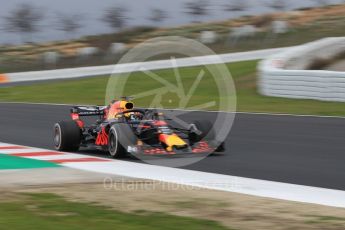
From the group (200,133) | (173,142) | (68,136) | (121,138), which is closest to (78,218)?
(121,138)

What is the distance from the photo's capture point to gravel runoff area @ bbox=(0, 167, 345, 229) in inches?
238

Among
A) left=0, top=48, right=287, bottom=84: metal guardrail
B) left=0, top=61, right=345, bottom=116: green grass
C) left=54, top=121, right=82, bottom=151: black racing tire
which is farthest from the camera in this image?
left=0, top=48, right=287, bottom=84: metal guardrail

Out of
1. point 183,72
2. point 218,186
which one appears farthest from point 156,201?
point 183,72

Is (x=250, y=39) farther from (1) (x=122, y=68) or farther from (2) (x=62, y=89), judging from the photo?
(2) (x=62, y=89)

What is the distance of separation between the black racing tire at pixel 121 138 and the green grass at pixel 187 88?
837 centimetres

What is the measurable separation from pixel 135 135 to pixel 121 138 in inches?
8.9

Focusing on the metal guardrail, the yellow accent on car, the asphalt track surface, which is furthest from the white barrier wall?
the yellow accent on car

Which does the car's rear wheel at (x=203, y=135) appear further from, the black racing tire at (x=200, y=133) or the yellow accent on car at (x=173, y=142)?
the yellow accent on car at (x=173, y=142)

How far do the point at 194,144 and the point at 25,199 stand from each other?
3734mm

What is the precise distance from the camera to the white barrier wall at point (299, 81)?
62.0ft

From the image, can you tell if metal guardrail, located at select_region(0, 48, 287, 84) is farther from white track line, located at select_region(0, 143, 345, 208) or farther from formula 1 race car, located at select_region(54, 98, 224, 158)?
white track line, located at select_region(0, 143, 345, 208)

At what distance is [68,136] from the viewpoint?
1113cm

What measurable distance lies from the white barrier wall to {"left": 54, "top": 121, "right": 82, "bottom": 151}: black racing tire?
9.19m

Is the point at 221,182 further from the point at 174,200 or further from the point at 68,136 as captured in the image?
the point at 68,136
